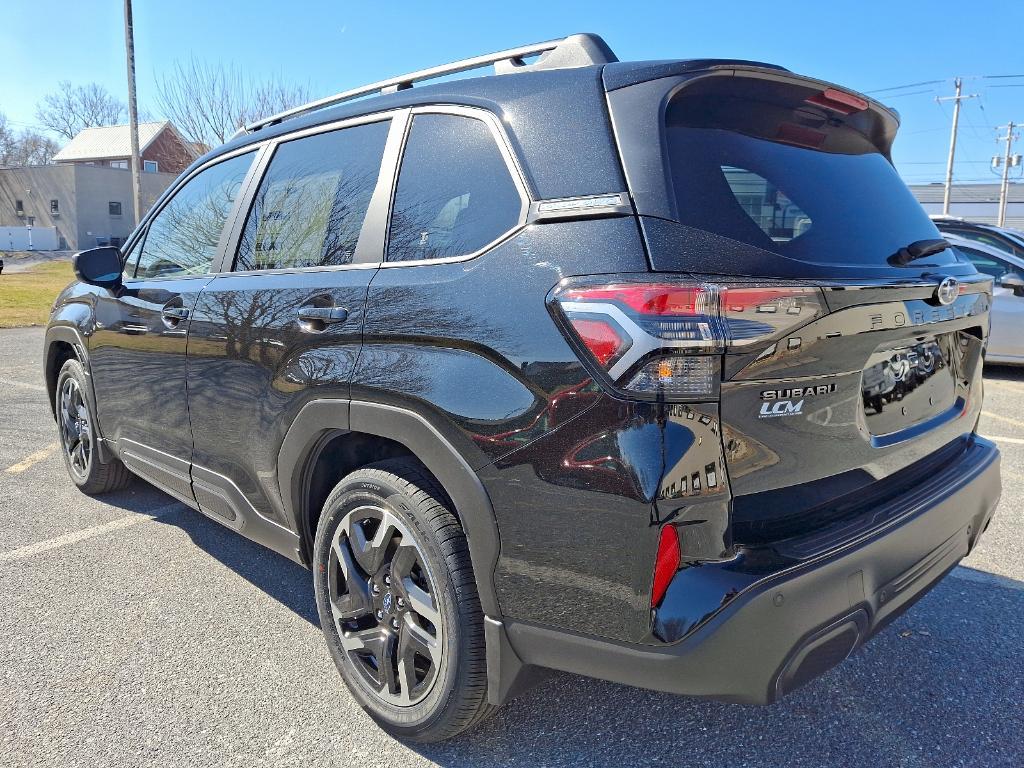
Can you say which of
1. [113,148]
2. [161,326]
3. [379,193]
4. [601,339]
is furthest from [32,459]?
[113,148]

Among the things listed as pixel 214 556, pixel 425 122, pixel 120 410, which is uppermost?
pixel 425 122

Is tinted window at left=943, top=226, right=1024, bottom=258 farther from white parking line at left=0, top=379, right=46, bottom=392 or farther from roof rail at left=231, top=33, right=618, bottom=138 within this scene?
white parking line at left=0, top=379, right=46, bottom=392

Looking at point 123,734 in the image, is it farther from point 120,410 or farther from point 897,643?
point 897,643

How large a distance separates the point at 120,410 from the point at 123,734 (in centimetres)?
181

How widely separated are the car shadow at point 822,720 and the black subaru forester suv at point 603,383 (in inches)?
12.4

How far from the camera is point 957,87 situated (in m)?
51.6

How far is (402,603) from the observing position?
7.16 ft

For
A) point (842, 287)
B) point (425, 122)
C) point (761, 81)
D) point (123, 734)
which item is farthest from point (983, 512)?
point (123, 734)

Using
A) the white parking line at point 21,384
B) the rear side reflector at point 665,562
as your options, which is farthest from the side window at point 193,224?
the white parking line at point 21,384

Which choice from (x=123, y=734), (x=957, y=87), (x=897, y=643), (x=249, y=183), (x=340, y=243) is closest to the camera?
(x=123, y=734)

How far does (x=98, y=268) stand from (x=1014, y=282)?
8.27 m

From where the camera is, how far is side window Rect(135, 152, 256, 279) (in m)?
3.14

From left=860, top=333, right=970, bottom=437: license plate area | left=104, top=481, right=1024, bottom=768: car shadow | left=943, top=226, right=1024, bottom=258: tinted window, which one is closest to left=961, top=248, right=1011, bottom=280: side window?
left=943, top=226, right=1024, bottom=258: tinted window

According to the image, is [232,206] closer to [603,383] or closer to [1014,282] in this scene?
[603,383]
